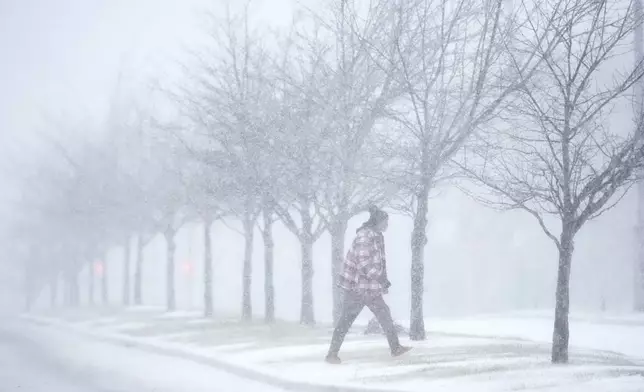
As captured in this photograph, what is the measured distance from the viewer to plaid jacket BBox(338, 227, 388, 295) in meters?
10.5

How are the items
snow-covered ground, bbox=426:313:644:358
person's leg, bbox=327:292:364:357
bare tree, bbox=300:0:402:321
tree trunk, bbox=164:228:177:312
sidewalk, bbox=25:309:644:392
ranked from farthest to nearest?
1. tree trunk, bbox=164:228:177:312
2. bare tree, bbox=300:0:402:321
3. snow-covered ground, bbox=426:313:644:358
4. person's leg, bbox=327:292:364:357
5. sidewalk, bbox=25:309:644:392

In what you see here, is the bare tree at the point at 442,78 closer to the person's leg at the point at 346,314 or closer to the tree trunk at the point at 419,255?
the tree trunk at the point at 419,255

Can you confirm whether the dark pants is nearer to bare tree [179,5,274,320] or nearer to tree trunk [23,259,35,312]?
bare tree [179,5,274,320]

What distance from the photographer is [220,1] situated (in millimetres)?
20938

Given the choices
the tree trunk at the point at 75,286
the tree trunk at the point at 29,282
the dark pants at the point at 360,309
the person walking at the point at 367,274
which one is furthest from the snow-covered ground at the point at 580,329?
the tree trunk at the point at 29,282

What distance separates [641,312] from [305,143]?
418 inches

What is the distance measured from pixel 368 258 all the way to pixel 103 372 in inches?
191

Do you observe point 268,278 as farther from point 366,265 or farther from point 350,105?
point 366,265

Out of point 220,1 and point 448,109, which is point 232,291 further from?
point 448,109

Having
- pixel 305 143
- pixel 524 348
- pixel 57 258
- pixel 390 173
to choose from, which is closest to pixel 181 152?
pixel 305 143

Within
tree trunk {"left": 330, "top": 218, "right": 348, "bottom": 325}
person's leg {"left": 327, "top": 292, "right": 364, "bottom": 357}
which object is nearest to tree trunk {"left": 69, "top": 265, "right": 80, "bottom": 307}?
tree trunk {"left": 330, "top": 218, "right": 348, "bottom": 325}

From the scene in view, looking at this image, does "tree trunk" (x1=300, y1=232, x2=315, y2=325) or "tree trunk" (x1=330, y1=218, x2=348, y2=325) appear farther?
"tree trunk" (x1=300, y1=232, x2=315, y2=325)

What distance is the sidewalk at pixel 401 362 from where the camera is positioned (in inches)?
343

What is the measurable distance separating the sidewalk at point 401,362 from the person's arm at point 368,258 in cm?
122
